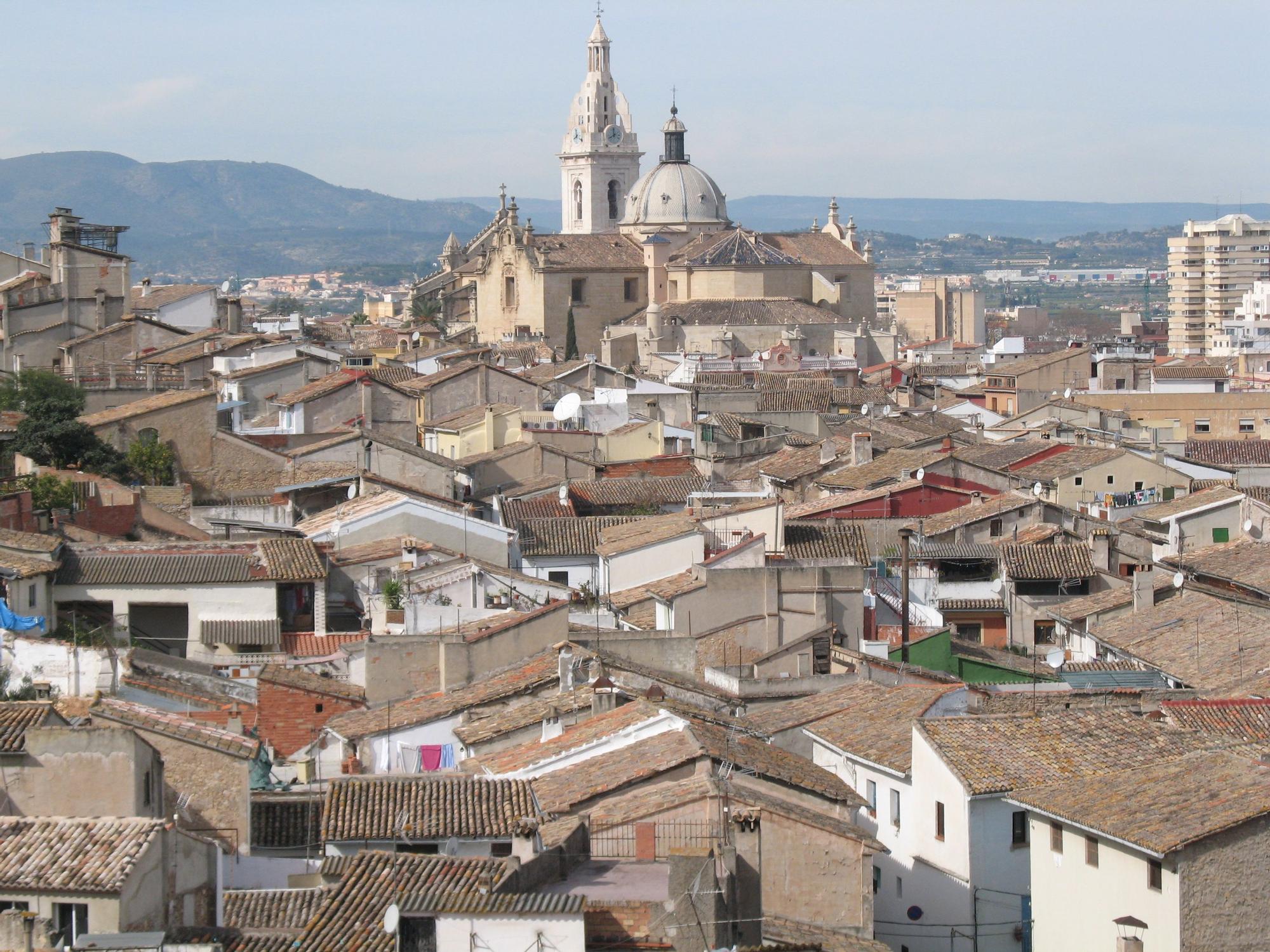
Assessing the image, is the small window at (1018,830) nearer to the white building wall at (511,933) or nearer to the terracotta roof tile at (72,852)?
the white building wall at (511,933)

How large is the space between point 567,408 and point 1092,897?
2713cm

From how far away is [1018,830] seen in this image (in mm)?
16047

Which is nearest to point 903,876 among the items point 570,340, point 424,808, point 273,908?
point 424,808

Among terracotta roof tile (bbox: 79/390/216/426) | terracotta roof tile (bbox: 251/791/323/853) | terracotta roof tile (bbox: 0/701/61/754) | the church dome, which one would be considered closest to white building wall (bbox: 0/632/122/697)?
terracotta roof tile (bbox: 251/791/323/853)

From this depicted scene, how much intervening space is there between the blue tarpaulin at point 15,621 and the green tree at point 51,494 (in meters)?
Result: 6.25

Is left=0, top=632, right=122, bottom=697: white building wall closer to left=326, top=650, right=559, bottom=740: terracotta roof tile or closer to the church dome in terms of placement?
left=326, top=650, right=559, bottom=740: terracotta roof tile

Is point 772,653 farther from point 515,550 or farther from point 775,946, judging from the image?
point 775,946

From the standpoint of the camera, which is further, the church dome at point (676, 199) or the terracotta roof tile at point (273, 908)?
the church dome at point (676, 199)

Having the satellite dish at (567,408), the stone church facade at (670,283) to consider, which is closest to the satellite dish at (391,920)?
the satellite dish at (567,408)

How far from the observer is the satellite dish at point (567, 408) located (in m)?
40.5

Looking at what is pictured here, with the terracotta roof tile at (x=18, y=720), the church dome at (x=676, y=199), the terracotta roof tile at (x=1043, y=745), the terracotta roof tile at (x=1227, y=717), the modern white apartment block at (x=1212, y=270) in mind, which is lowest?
the modern white apartment block at (x=1212, y=270)

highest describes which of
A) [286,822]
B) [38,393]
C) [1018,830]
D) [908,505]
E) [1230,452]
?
[38,393]

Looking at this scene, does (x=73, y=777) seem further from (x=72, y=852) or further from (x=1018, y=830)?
(x=1018, y=830)

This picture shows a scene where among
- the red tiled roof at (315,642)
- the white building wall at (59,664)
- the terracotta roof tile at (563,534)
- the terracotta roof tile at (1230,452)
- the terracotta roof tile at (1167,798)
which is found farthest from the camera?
the terracotta roof tile at (1230,452)
